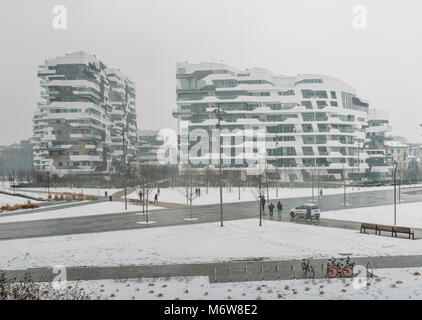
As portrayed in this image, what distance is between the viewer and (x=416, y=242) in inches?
752

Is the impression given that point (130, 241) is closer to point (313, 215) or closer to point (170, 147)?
point (313, 215)

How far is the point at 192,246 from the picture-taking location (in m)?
19.0

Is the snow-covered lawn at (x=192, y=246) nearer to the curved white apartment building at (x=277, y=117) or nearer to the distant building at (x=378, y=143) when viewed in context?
the curved white apartment building at (x=277, y=117)

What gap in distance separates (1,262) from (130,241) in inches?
253

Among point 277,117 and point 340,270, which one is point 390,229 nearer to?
point 340,270

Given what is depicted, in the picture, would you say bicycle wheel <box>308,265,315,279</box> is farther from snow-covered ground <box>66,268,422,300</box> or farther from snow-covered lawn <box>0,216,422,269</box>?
snow-covered lawn <box>0,216,422,269</box>

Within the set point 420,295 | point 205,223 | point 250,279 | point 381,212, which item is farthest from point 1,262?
point 381,212

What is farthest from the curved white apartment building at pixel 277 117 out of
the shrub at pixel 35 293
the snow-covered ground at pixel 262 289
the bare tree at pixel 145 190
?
the shrub at pixel 35 293

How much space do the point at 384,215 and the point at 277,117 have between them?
58.9m

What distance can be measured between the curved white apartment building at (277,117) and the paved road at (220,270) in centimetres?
6548

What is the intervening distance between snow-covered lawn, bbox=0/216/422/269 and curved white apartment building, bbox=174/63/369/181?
2307 inches

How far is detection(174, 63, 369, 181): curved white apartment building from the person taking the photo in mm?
83062

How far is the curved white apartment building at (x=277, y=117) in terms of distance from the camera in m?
83.1

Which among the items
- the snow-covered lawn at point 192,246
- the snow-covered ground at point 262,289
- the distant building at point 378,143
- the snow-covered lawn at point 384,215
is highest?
the distant building at point 378,143
